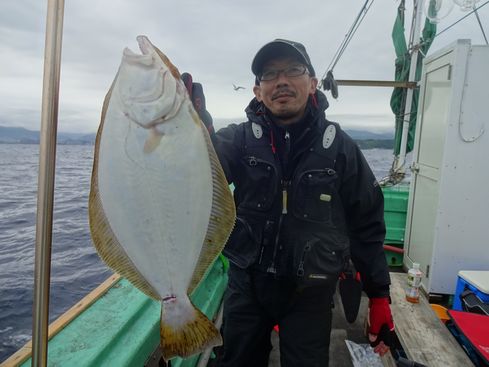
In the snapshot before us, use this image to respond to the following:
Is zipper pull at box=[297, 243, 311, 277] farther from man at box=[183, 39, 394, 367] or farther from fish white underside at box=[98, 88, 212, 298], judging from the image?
fish white underside at box=[98, 88, 212, 298]

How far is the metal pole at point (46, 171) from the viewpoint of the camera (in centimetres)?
114

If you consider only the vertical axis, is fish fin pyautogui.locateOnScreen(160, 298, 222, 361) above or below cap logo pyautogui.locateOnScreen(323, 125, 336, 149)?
below

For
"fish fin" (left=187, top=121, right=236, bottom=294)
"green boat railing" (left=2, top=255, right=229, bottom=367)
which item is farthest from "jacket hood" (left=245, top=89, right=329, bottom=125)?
"green boat railing" (left=2, top=255, right=229, bottom=367)

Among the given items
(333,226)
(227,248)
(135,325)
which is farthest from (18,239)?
(333,226)

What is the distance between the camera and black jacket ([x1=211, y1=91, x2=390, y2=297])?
2.08 metres

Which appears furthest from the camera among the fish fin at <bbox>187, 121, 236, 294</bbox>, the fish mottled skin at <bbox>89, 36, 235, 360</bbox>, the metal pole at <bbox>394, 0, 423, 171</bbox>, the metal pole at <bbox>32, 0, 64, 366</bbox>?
the metal pole at <bbox>394, 0, 423, 171</bbox>

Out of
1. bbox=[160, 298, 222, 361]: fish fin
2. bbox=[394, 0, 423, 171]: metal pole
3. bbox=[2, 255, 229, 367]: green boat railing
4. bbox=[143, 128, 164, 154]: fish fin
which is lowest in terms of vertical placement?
bbox=[2, 255, 229, 367]: green boat railing

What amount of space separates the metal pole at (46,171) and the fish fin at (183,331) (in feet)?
1.31

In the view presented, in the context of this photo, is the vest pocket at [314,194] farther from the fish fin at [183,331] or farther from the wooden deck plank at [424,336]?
the wooden deck plank at [424,336]

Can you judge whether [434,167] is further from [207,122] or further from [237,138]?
[207,122]

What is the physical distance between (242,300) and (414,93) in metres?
4.84

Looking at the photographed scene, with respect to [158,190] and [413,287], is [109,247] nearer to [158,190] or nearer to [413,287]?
[158,190]

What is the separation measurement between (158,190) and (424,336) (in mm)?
2594

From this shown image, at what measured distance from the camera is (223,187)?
1417 mm
